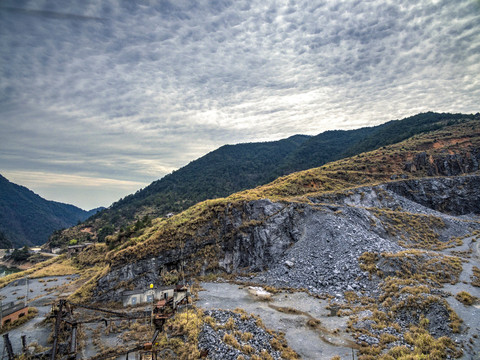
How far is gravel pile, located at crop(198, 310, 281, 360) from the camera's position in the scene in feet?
44.2

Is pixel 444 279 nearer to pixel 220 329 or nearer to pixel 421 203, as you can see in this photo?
pixel 220 329

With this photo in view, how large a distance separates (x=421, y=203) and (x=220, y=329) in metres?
49.8

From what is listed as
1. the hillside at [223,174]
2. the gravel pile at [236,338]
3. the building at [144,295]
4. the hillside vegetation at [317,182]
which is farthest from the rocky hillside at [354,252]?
the hillside at [223,174]

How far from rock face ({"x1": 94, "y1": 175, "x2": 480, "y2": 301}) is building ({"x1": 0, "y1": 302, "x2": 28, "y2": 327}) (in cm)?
640

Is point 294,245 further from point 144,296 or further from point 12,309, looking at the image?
point 12,309

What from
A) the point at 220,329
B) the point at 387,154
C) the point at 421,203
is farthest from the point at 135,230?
the point at 387,154

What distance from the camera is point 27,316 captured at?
2234cm

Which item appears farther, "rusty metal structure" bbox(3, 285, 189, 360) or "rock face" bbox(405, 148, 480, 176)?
"rock face" bbox(405, 148, 480, 176)

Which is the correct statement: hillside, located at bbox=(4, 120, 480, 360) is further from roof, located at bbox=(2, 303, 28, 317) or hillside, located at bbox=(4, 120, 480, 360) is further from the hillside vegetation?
roof, located at bbox=(2, 303, 28, 317)

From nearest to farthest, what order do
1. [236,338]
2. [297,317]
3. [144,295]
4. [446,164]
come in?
[236,338], [297,317], [144,295], [446,164]

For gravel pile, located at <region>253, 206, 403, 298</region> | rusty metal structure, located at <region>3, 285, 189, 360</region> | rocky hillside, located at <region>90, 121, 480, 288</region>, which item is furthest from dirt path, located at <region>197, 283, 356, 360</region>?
rocky hillside, located at <region>90, 121, 480, 288</region>

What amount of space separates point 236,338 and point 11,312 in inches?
907

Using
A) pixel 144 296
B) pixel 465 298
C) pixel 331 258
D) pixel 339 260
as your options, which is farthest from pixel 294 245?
pixel 144 296

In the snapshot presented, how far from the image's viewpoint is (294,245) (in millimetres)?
29844
